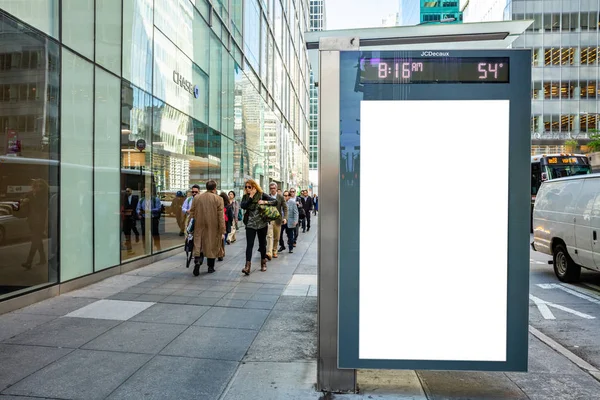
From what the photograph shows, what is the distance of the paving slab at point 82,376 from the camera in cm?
348

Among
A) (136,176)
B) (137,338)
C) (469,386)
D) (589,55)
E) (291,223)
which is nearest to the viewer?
(469,386)

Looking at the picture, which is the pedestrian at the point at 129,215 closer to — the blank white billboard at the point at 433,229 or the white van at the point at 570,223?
the blank white billboard at the point at 433,229

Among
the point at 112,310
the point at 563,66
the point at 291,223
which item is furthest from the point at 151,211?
the point at 563,66

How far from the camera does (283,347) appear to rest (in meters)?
4.62


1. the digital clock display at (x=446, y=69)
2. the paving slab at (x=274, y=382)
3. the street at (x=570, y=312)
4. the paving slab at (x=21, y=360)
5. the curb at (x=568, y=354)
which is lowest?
the street at (x=570, y=312)

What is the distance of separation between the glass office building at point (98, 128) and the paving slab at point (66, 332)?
4.24 ft

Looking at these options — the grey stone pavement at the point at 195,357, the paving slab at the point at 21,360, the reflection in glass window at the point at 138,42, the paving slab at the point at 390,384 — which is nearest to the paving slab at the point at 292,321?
the grey stone pavement at the point at 195,357

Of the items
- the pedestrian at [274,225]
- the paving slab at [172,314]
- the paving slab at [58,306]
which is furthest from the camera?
the pedestrian at [274,225]

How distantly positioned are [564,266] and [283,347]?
6807 mm

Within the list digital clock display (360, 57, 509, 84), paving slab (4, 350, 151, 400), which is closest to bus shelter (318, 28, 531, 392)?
digital clock display (360, 57, 509, 84)

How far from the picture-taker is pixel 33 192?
6914 millimetres

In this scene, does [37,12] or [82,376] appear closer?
[82,376]

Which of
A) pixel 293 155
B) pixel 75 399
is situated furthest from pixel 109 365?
pixel 293 155

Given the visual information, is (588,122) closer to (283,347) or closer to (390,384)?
(283,347)
